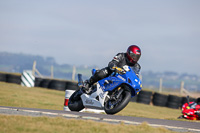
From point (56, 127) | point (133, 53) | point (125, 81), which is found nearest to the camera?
point (56, 127)

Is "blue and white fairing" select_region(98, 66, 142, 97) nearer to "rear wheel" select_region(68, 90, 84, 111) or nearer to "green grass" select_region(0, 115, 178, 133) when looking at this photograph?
"rear wheel" select_region(68, 90, 84, 111)

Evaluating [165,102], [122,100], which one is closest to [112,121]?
[122,100]

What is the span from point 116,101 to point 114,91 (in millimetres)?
336

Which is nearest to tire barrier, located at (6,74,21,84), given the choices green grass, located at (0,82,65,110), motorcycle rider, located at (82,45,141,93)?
green grass, located at (0,82,65,110)

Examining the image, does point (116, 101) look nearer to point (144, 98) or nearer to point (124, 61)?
point (124, 61)

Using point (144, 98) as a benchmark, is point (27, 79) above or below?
above

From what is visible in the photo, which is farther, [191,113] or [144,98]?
[144,98]

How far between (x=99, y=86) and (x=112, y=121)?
8.91 ft

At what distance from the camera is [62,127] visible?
552 cm

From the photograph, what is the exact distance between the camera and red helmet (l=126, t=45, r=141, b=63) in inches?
365

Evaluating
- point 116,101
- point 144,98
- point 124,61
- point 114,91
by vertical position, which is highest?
point 124,61

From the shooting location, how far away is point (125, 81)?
8742 mm

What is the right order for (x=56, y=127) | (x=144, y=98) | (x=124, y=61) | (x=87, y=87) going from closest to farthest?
(x=56, y=127) → (x=124, y=61) → (x=87, y=87) → (x=144, y=98)

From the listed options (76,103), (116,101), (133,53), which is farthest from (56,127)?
(76,103)
